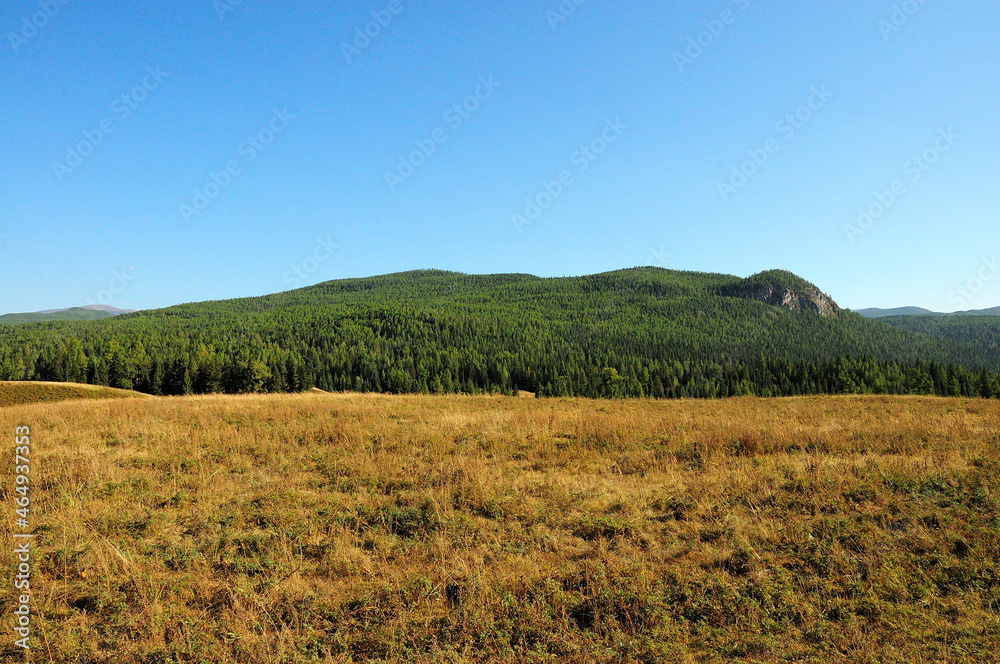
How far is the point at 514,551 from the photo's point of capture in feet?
19.9

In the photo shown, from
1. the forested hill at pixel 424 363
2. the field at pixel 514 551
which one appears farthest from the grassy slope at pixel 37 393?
the forested hill at pixel 424 363

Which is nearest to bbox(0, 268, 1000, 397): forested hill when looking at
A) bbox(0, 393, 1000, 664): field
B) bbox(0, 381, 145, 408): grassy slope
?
bbox(0, 381, 145, 408): grassy slope

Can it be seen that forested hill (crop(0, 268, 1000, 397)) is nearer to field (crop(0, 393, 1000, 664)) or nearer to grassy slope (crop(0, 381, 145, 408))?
grassy slope (crop(0, 381, 145, 408))

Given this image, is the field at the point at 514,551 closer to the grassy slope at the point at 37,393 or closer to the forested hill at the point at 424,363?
the grassy slope at the point at 37,393

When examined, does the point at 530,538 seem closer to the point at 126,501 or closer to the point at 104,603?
the point at 104,603

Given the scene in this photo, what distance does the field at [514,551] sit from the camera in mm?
4441

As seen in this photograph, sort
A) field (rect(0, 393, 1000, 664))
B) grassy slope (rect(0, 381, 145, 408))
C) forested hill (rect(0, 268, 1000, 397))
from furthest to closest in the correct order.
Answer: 1. forested hill (rect(0, 268, 1000, 397))
2. grassy slope (rect(0, 381, 145, 408))
3. field (rect(0, 393, 1000, 664))

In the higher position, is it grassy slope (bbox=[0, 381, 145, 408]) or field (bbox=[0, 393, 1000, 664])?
grassy slope (bbox=[0, 381, 145, 408])

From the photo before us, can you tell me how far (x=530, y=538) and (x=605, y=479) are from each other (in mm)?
2930

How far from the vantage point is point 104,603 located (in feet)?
16.3

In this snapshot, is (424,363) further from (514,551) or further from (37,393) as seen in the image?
(514,551)

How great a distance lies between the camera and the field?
4.44 metres

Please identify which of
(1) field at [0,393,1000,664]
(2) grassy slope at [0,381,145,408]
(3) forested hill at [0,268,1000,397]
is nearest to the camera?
(1) field at [0,393,1000,664]

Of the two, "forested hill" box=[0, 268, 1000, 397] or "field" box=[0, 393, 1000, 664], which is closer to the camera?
"field" box=[0, 393, 1000, 664]
